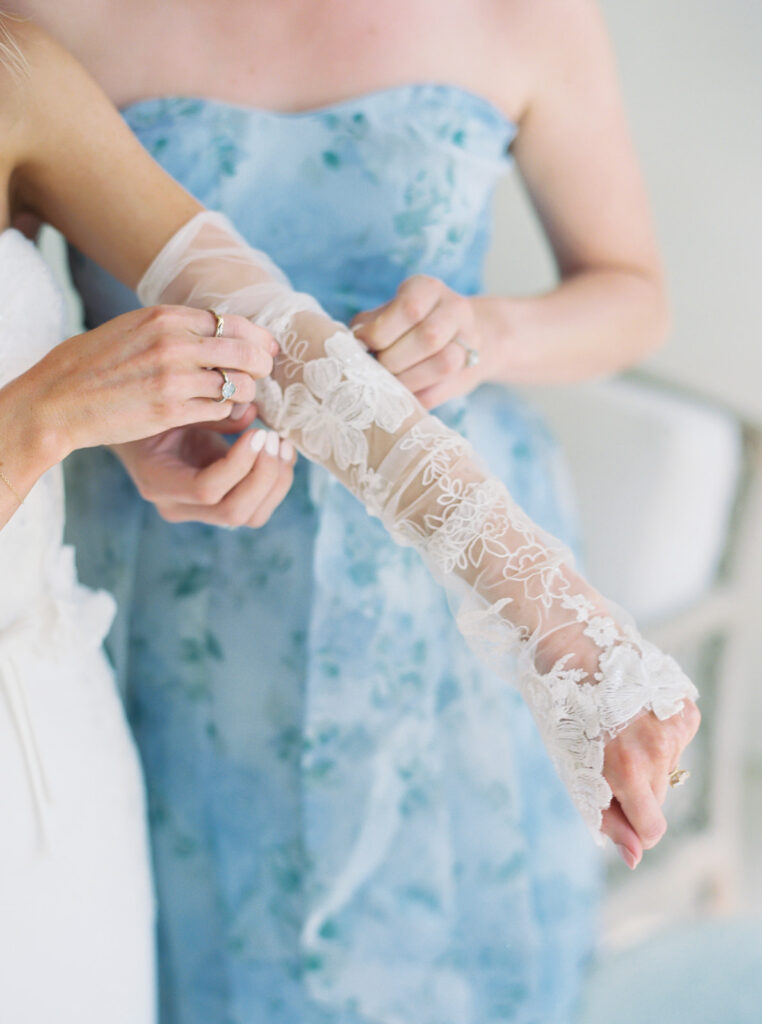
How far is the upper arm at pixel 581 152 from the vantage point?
0.92 meters

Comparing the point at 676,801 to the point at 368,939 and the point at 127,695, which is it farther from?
the point at 127,695

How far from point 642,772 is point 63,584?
50 cm

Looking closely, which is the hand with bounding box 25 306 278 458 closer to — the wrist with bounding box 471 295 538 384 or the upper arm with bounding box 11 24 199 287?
the upper arm with bounding box 11 24 199 287

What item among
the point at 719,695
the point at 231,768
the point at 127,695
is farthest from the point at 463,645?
the point at 719,695

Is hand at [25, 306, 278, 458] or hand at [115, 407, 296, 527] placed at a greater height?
hand at [25, 306, 278, 458]

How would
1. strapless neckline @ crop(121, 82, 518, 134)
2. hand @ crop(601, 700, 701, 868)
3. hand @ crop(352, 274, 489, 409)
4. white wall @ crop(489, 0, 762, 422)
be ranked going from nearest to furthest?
hand @ crop(601, 700, 701, 868)
hand @ crop(352, 274, 489, 409)
strapless neckline @ crop(121, 82, 518, 134)
white wall @ crop(489, 0, 762, 422)

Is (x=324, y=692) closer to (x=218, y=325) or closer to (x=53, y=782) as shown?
(x=53, y=782)

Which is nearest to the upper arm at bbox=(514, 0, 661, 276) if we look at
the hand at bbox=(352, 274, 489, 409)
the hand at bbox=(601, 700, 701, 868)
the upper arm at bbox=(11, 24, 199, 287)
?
the hand at bbox=(352, 274, 489, 409)

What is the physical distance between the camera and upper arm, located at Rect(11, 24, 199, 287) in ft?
2.32

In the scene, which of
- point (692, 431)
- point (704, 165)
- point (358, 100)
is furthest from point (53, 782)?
point (704, 165)

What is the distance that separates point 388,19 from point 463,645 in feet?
2.11

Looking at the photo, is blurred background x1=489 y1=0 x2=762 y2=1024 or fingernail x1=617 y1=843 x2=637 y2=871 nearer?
fingernail x1=617 y1=843 x2=637 y2=871

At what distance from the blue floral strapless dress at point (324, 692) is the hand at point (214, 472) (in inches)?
4.9

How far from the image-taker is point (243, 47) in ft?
2.78
